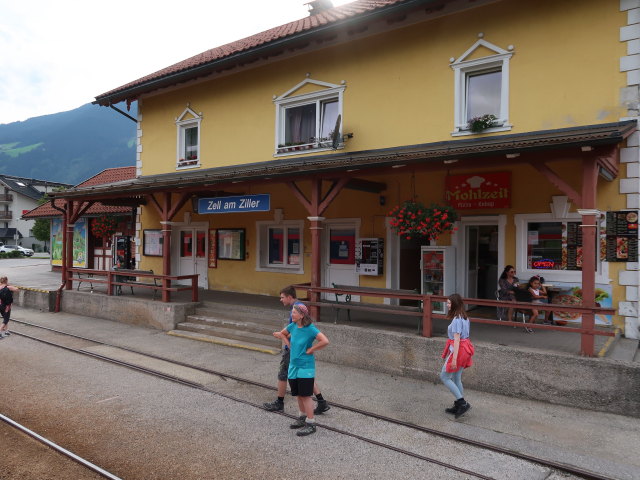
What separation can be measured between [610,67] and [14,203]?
78.2m

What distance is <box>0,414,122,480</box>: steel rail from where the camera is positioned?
4281 mm

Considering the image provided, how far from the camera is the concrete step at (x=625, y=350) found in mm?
6496

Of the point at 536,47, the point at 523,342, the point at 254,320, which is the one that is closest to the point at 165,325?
the point at 254,320

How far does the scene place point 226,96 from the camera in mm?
13258

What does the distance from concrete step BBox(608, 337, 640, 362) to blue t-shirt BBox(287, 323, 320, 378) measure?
4.21 meters

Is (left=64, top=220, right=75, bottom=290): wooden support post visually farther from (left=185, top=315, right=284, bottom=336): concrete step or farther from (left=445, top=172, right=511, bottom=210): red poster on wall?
(left=445, top=172, right=511, bottom=210): red poster on wall

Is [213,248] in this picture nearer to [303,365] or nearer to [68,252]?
[68,252]

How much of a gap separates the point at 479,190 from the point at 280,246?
5.69 meters

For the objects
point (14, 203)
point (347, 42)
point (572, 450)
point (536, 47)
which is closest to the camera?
point (572, 450)

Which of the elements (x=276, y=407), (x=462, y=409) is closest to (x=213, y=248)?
(x=276, y=407)

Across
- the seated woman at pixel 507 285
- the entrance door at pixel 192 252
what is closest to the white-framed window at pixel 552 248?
the seated woman at pixel 507 285

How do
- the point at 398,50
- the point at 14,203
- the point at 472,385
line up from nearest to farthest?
the point at 472,385 → the point at 398,50 → the point at 14,203

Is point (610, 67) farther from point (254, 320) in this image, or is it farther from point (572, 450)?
point (254, 320)

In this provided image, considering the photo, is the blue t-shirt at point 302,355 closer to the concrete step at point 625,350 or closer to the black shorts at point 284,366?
the black shorts at point 284,366
